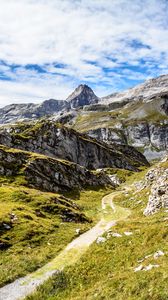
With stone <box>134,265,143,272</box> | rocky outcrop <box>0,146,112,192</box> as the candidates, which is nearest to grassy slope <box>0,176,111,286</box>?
stone <box>134,265,143,272</box>

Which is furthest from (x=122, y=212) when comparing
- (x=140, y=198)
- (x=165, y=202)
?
(x=165, y=202)

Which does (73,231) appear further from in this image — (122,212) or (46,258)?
(122,212)

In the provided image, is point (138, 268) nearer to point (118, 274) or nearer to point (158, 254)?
point (118, 274)

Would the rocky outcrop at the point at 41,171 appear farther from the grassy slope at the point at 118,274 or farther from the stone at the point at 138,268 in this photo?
the stone at the point at 138,268

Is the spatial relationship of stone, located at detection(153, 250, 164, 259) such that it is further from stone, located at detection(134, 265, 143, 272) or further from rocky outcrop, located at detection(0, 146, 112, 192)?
rocky outcrop, located at detection(0, 146, 112, 192)

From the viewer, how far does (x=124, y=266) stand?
3033 centimetres

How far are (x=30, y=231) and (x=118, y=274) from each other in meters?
20.1

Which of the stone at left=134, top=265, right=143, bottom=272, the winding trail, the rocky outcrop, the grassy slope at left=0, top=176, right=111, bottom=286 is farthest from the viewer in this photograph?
the rocky outcrop

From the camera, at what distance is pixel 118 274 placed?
28.2 meters

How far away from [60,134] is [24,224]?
142673 millimetres

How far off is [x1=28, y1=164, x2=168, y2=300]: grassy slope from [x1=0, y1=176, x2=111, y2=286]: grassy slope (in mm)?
5345

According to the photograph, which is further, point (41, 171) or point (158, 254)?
point (41, 171)

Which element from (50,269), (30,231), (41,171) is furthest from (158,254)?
(41,171)

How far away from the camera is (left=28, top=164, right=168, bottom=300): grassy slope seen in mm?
23797
